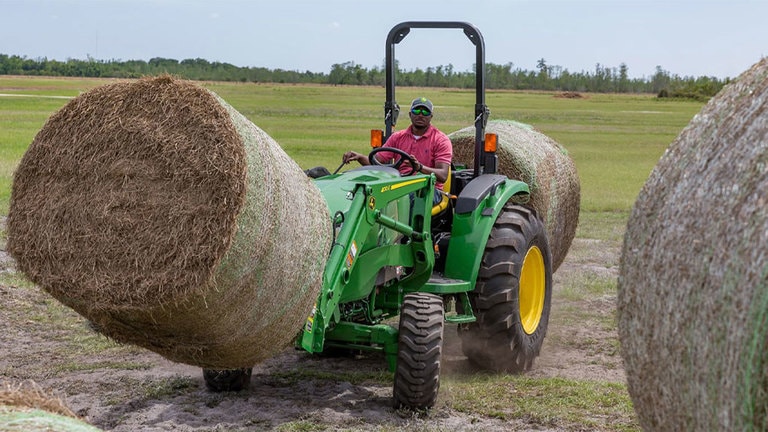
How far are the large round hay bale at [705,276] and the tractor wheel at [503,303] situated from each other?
133 inches

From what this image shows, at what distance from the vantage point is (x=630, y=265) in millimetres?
4375

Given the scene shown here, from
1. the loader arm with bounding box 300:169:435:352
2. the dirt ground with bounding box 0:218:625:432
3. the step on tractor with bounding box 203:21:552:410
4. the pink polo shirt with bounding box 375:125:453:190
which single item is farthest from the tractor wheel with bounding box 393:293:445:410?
the pink polo shirt with bounding box 375:125:453:190

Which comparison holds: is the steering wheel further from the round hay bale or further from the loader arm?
the round hay bale

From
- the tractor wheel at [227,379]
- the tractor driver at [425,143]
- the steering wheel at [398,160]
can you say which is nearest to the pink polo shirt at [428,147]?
the tractor driver at [425,143]

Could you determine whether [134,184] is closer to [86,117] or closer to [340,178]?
[86,117]

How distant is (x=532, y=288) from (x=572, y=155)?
919 inches

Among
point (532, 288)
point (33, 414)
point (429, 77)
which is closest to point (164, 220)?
point (33, 414)

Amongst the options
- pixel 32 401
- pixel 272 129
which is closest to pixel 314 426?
pixel 32 401

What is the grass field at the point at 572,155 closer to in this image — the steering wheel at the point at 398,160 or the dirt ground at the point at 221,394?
the dirt ground at the point at 221,394

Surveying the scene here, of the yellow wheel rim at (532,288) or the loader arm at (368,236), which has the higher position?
the loader arm at (368,236)

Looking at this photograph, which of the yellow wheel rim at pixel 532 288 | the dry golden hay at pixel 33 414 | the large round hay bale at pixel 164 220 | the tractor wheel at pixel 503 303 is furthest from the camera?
the yellow wheel rim at pixel 532 288

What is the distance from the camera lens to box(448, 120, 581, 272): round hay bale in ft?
32.8

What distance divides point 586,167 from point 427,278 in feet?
68.3

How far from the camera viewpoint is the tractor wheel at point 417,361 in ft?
22.3
